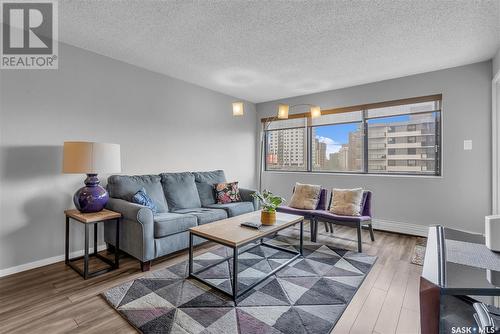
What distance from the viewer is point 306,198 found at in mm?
3785

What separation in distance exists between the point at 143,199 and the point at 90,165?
687 mm

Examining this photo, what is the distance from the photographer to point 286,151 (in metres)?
5.47

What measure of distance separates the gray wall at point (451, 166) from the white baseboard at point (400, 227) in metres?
0.05

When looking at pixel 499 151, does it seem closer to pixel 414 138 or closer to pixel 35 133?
pixel 414 138

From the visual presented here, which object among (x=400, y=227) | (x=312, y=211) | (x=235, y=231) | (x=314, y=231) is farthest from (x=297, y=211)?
(x=400, y=227)

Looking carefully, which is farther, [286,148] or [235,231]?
[286,148]

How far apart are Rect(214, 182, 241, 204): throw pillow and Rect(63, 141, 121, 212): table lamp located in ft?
5.42

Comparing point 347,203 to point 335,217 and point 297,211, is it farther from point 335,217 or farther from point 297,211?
point 297,211

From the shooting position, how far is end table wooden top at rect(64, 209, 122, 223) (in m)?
2.43

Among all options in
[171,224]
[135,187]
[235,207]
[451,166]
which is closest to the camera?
[171,224]

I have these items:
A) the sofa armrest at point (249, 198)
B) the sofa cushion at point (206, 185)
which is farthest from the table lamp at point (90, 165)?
the sofa armrest at point (249, 198)

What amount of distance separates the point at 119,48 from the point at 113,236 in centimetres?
225

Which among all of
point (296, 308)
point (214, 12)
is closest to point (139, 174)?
point (214, 12)

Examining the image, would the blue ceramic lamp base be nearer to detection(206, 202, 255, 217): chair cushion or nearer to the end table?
the end table
